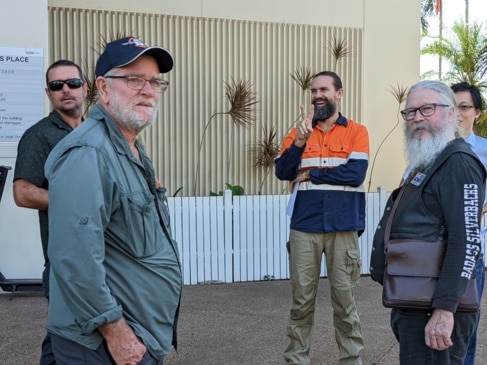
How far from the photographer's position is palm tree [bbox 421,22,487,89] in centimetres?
1891

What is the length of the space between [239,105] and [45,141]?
5527 millimetres

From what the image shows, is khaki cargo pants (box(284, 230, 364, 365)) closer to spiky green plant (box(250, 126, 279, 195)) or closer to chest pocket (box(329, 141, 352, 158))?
chest pocket (box(329, 141, 352, 158))

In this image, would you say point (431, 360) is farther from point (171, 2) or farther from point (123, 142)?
point (171, 2)

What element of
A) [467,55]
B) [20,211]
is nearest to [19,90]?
[20,211]

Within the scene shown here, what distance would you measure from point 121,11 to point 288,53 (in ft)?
8.42

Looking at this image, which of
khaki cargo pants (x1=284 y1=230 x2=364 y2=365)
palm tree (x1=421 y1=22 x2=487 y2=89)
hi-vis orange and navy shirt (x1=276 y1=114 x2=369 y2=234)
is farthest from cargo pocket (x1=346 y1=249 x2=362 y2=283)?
palm tree (x1=421 y1=22 x2=487 y2=89)

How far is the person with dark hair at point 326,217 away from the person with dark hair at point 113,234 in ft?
6.69

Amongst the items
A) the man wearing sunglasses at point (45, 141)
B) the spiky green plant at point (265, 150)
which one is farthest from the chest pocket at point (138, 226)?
the spiky green plant at point (265, 150)

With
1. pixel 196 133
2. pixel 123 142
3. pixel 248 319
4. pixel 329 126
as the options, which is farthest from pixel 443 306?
pixel 196 133

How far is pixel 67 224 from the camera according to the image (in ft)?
6.66

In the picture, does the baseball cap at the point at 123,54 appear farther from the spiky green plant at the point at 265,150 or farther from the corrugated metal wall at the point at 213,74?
the spiky green plant at the point at 265,150

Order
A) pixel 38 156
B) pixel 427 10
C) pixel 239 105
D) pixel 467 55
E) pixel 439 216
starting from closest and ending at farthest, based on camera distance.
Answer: pixel 439 216 < pixel 38 156 < pixel 239 105 < pixel 467 55 < pixel 427 10

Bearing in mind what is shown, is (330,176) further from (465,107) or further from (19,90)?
(19,90)

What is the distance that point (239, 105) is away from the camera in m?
8.73
